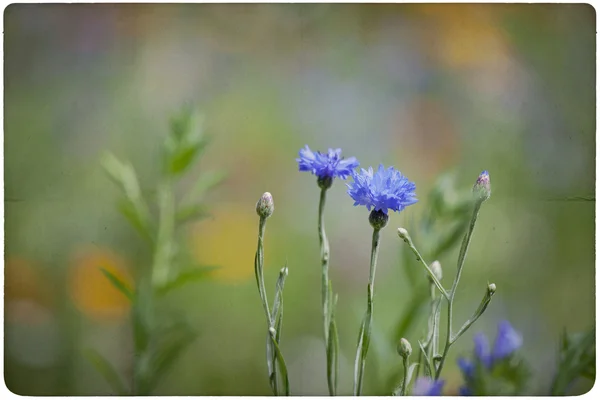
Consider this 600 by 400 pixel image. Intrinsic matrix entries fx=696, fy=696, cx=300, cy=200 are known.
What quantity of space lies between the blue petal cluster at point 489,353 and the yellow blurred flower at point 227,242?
384 mm

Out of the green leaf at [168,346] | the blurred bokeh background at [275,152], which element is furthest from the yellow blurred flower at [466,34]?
the green leaf at [168,346]

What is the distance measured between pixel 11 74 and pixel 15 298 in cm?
37

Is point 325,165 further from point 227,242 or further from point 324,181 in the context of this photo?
point 227,242

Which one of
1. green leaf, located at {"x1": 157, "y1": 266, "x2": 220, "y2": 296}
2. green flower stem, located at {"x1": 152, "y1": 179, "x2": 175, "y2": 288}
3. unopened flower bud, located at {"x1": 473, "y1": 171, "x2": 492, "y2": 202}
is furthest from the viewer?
green flower stem, located at {"x1": 152, "y1": 179, "x2": 175, "y2": 288}

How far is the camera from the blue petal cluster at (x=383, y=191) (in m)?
0.88

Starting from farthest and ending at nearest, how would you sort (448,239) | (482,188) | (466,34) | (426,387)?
(466,34) → (448,239) → (426,387) → (482,188)

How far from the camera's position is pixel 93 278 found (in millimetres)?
1178

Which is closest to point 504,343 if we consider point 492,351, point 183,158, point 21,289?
point 492,351

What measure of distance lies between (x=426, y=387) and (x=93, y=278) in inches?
22.8

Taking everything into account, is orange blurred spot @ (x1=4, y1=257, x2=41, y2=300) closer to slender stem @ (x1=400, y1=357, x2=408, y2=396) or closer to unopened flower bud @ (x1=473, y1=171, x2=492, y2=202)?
slender stem @ (x1=400, y1=357, x2=408, y2=396)

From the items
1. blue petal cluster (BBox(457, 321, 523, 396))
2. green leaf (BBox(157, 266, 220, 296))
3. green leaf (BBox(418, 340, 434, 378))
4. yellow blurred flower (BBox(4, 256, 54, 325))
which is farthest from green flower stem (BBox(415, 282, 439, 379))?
yellow blurred flower (BBox(4, 256, 54, 325))

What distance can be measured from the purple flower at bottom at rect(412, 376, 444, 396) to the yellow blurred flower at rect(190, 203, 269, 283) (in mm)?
343

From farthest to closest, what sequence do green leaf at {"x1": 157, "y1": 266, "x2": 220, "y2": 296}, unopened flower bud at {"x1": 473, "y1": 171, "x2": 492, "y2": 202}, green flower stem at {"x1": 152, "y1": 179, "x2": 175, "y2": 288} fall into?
green flower stem at {"x1": 152, "y1": 179, "x2": 175, "y2": 288} < green leaf at {"x1": 157, "y1": 266, "x2": 220, "y2": 296} < unopened flower bud at {"x1": 473, "y1": 171, "x2": 492, "y2": 202}

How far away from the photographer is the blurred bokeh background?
1.16m
